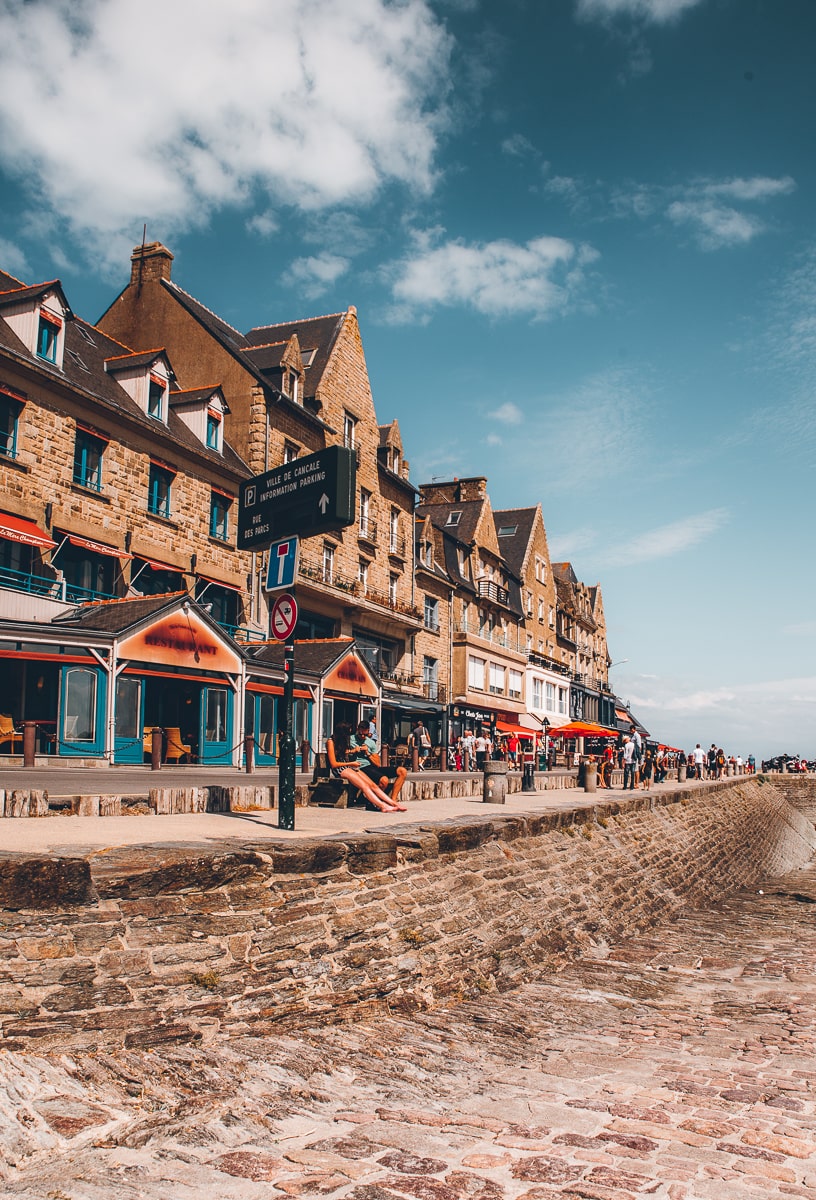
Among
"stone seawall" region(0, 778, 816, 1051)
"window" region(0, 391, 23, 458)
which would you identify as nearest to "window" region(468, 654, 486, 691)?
"window" region(0, 391, 23, 458)

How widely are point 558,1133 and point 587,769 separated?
18.2m

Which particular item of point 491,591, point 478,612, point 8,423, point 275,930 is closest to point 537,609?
point 491,591

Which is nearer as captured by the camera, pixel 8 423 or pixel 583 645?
pixel 8 423

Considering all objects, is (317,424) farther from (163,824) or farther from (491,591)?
(163,824)

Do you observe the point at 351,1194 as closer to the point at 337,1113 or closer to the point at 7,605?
the point at 337,1113

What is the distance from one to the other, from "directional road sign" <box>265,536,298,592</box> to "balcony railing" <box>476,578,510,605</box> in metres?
34.9

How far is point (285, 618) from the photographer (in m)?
8.53

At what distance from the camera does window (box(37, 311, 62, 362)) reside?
2066 cm

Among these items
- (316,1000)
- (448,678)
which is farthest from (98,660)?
(448,678)

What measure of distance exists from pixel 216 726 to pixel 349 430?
1423 cm

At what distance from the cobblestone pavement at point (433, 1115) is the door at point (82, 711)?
492 inches

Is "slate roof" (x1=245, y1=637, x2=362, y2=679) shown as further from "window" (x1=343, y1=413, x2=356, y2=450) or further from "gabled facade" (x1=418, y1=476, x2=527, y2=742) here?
"gabled facade" (x1=418, y1=476, x2=527, y2=742)

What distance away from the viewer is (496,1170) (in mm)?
4617

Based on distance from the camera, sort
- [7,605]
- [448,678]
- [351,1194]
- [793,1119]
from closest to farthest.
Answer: [351,1194], [793,1119], [7,605], [448,678]
